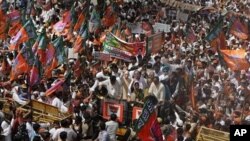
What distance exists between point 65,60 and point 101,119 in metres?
4.94

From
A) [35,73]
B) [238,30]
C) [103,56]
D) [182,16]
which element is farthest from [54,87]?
[182,16]

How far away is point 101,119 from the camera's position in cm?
1221

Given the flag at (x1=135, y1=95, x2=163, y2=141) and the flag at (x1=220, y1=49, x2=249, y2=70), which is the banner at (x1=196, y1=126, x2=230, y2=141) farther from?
the flag at (x1=220, y1=49, x2=249, y2=70)

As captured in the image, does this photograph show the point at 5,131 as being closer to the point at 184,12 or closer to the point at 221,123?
the point at 221,123

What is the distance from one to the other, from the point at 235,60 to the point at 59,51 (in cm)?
398

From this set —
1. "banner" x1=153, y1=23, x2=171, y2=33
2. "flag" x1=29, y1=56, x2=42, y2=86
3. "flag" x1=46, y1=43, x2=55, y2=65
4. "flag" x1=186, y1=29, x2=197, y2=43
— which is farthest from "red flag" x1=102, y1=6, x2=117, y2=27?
"flag" x1=29, y1=56, x2=42, y2=86

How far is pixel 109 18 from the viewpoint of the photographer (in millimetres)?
22969

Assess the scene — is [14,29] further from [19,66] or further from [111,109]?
[111,109]

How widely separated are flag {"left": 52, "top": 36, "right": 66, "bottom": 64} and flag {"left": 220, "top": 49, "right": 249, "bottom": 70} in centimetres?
364

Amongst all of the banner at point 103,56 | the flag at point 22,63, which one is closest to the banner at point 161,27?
the banner at point 103,56

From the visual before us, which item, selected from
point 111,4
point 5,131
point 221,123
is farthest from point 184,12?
point 5,131

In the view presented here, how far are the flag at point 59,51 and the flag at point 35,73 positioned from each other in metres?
1.72

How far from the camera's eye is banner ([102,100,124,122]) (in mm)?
12688

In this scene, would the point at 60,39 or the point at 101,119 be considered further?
the point at 60,39
